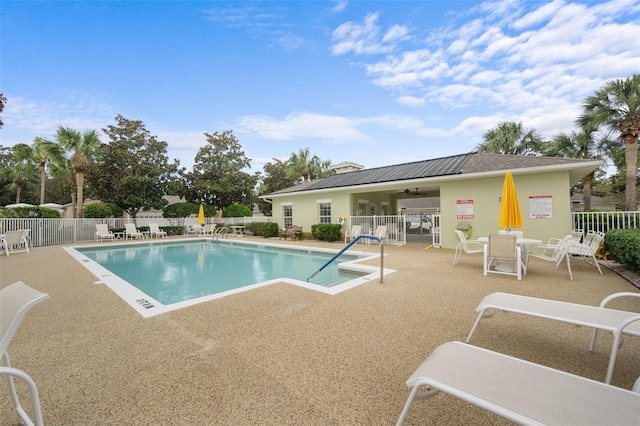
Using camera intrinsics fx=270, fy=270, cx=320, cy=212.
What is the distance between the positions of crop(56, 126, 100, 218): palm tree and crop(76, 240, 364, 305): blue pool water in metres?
7.31

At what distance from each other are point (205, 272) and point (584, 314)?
28.8 ft

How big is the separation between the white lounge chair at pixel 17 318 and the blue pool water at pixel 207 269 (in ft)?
12.7

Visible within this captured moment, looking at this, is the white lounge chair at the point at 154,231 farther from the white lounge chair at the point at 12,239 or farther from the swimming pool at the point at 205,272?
the white lounge chair at the point at 12,239

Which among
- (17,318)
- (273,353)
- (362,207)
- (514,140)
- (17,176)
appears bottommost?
(273,353)

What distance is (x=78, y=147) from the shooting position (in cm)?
1864

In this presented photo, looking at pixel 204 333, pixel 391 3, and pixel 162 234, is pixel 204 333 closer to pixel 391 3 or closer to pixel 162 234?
pixel 391 3

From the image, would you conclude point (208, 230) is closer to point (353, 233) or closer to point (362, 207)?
point (362, 207)

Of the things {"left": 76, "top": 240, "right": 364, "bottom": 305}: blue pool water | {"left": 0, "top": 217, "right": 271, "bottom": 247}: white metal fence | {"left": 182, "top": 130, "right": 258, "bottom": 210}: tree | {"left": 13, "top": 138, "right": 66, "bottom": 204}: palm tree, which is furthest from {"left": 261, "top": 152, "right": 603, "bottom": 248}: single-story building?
{"left": 13, "top": 138, "right": 66, "bottom": 204}: palm tree

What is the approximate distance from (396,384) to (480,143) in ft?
83.9

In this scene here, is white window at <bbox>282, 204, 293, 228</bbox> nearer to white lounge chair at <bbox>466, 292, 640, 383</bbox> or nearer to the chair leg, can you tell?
white lounge chair at <bbox>466, 292, 640, 383</bbox>

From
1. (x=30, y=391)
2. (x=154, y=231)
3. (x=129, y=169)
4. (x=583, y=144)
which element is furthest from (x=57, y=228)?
(x=583, y=144)

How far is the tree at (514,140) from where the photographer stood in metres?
20.3

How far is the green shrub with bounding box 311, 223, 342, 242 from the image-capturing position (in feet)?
49.8

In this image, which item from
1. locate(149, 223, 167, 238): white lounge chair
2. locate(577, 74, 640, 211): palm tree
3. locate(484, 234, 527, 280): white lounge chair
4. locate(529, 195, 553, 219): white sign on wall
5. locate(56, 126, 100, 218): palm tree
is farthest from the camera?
locate(149, 223, 167, 238): white lounge chair
